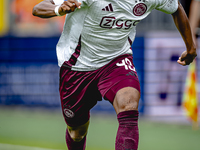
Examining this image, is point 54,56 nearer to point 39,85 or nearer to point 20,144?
point 39,85

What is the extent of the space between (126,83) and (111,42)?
1.58ft

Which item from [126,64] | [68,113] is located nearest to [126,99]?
[126,64]

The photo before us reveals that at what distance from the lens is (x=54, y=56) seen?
929 cm

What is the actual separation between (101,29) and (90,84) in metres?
0.55

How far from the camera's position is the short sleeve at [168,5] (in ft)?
13.2

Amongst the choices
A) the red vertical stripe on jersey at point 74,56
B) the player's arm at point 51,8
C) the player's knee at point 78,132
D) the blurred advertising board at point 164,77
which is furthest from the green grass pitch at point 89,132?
the player's arm at point 51,8

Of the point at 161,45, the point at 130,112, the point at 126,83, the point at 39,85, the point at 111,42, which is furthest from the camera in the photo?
the point at 39,85

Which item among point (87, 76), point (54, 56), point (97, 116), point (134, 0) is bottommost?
point (97, 116)

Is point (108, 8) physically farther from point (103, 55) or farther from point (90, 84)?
point (90, 84)

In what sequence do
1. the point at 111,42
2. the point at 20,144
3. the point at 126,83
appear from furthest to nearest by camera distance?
the point at 20,144, the point at 111,42, the point at 126,83

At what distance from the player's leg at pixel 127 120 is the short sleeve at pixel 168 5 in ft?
3.11

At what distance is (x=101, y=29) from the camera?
3.90m

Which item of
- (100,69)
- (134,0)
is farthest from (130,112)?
(134,0)

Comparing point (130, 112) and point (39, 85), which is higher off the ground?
point (130, 112)
